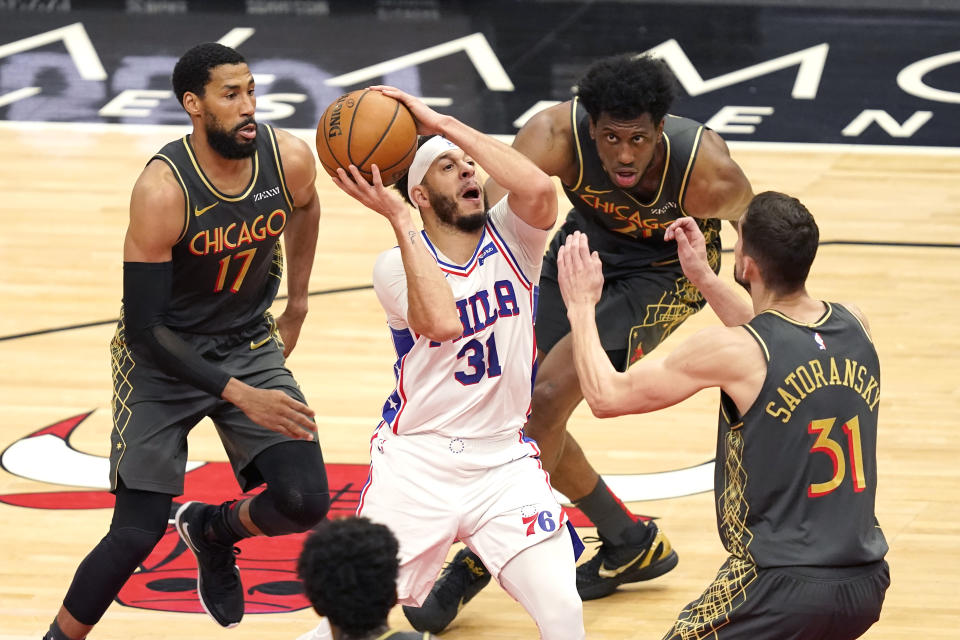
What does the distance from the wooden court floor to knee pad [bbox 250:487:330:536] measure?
0.54 m

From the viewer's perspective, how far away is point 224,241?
505 centimetres

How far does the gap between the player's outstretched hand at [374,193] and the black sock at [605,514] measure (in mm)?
1744

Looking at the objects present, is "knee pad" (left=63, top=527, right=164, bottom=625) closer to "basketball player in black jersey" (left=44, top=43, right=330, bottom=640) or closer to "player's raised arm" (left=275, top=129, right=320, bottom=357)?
"basketball player in black jersey" (left=44, top=43, right=330, bottom=640)

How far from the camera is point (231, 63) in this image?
5.10 meters

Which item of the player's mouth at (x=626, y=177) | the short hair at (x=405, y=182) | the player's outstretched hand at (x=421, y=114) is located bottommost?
the player's mouth at (x=626, y=177)

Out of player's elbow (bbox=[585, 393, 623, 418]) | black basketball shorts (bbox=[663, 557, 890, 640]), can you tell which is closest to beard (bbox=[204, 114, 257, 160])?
player's elbow (bbox=[585, 393, 623, 418])

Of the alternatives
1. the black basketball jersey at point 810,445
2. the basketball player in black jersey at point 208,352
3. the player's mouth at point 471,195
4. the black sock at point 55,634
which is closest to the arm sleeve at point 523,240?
the player's mouth at point 471,195

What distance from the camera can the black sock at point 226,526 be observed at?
17.1 ft

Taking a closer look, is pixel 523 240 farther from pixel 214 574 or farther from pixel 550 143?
pixel 214 574

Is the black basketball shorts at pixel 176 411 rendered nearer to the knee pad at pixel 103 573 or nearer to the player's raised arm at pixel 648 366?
the knee pad at pixel 103 573

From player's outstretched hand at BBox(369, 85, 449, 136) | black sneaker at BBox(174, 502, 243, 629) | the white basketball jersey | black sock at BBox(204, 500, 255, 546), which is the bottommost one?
black sneaker at BBox(174, 502, 243, 629)

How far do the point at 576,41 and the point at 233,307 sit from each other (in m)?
9.35

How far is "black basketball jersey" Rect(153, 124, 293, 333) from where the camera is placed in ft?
16.4

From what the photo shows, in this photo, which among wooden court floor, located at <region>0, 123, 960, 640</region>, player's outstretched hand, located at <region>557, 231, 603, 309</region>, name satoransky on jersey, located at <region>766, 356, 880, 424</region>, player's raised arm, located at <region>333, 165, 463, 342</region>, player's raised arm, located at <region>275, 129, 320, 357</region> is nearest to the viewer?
name satoransky on jersey, located at <region>766, 356, 880, 424</region>
